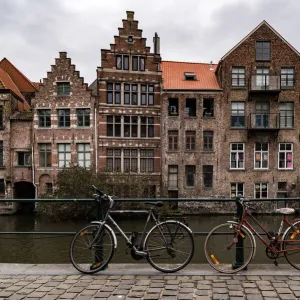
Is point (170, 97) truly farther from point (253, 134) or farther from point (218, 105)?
point (253, 134)

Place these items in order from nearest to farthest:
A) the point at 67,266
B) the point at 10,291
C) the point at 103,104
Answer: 1. the point at 10,291
2. the point at 67,266
3. the point at 103,104

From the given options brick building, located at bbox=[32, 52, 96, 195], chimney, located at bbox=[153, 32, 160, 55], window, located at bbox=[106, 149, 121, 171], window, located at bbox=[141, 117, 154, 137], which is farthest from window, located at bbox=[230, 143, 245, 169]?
brick building, located at bbox=[32, 52, 96, 195]

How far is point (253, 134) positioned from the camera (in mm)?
26203

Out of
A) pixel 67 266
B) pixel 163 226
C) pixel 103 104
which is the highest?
pixel 103 104

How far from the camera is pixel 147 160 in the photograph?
1021 inches

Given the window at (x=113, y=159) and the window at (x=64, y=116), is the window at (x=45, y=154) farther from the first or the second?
the window at (x=113, y=159)

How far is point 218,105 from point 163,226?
23.1 meters

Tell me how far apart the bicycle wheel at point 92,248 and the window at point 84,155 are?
21.6 metres

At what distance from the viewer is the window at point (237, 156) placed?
26.4m

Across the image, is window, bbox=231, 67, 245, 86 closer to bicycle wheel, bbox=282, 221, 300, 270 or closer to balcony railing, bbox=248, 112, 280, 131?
balcony railing, bbox=248, 112, 280, 131

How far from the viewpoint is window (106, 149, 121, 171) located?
25.5 meters

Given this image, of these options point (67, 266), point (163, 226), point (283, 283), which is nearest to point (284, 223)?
point (283, 283)

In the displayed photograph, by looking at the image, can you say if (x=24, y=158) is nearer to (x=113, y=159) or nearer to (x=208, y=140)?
(x=113, y=159)

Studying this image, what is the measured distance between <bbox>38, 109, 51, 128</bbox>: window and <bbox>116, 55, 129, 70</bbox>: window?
6.96m
